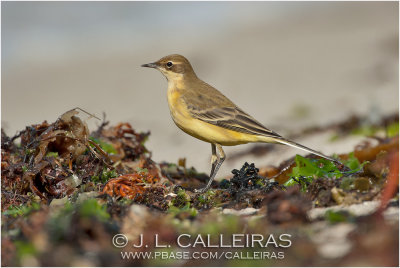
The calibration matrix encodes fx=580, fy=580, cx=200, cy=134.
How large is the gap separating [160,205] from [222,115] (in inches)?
94.6

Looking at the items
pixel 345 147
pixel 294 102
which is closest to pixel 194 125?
pixel 345 147

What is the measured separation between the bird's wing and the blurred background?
5.48 feet

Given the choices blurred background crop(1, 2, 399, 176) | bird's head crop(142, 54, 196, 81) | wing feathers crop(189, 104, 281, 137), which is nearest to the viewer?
wing feathers crop(189, 104, 281, 137)

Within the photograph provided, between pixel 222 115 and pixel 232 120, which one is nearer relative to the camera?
pixel 232 120

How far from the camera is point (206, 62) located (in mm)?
18438

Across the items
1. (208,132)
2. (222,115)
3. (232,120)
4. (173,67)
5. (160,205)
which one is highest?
(173,67)

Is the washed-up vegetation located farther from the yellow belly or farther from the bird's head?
the bird's head

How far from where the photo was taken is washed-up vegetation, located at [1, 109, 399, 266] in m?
4.45

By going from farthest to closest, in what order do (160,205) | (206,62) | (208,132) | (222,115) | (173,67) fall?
(206,62) → (173,67) → (222,115) → (208,132) → (160,205)

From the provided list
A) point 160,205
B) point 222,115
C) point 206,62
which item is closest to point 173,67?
point 222,115

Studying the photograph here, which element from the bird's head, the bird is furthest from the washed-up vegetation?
the bird's head

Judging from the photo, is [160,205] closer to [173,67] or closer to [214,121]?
[214,121]

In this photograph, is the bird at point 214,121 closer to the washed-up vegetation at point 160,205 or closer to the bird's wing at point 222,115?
the bird's wing at point 222,115

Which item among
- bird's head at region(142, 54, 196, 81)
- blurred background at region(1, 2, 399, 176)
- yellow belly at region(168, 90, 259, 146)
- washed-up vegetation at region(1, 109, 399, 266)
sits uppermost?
blurred background at region(1, 2, 399, 176)
